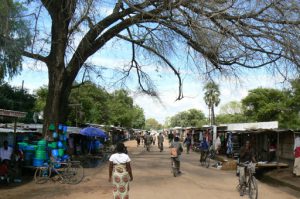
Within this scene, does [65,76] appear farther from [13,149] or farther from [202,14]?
[202,14]

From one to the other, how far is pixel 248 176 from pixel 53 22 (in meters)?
10.2

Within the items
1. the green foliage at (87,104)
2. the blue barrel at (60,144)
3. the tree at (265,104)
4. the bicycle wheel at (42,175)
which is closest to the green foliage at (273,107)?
the tree at (265,104)

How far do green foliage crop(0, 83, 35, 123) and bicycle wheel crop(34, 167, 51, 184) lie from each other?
21290mm

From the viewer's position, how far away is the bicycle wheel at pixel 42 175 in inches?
566

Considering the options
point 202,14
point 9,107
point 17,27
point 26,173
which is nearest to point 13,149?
point 26,173

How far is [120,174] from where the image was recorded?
8531 mm

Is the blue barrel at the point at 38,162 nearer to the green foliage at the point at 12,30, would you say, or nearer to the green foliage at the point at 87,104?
the green foliage at the point at 12,30

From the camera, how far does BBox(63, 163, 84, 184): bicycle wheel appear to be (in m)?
14.5

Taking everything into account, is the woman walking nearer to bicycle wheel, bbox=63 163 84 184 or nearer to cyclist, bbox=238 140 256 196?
cyclist, bbox=238 140 256 196

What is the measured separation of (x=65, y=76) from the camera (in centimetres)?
1778

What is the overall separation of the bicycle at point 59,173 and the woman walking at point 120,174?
6140 mm

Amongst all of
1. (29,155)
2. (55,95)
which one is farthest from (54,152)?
(55,95)

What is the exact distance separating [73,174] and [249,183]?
626 cm

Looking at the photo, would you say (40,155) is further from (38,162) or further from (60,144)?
(60,144)
